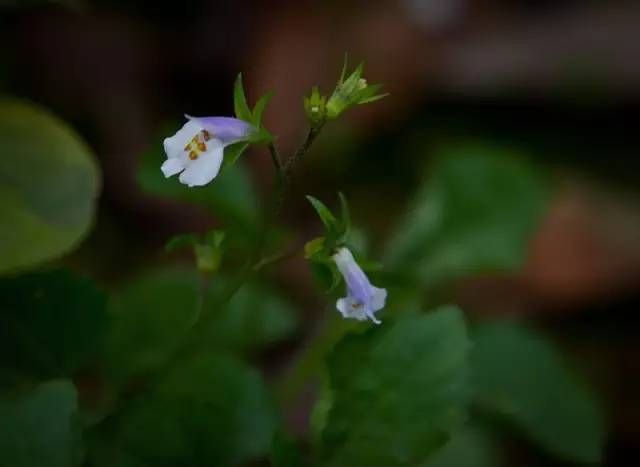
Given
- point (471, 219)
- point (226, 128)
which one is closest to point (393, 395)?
point (226, 128)

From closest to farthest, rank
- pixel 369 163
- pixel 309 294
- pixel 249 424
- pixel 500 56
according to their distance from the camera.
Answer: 1. pixel 249 424
2. pixel 309 294
3. pixel 369 163
4. pixel 500 56

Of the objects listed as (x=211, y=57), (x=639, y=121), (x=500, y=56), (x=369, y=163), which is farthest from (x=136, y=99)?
(x=639, y=121)

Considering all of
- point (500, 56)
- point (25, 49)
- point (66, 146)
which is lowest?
point (500, 56)

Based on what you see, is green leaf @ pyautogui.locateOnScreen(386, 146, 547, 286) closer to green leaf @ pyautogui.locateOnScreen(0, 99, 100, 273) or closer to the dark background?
the dark background

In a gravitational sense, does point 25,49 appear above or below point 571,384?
above

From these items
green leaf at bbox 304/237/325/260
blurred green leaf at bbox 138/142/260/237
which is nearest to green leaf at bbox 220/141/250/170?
green leaf at bbox 304/237/325/260

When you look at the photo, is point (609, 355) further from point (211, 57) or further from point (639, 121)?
point (211, 57)

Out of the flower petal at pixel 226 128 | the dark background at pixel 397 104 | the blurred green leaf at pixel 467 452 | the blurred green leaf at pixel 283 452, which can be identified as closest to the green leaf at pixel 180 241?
the flower petal at pixel 226 128

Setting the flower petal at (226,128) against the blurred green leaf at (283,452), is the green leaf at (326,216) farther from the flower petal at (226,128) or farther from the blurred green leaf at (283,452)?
the blurred green leaf at (283,452)
